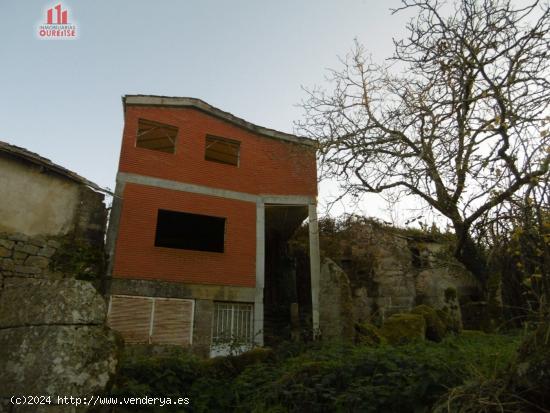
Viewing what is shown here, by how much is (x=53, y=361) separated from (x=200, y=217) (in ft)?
33.4

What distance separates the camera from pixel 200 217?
14453mm

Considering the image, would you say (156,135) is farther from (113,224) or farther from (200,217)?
(113,224)

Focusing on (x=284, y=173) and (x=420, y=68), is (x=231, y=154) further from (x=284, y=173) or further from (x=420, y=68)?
(x=420, y=68)

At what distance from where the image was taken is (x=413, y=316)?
10.9 meters

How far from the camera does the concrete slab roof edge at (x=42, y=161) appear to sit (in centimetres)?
1110

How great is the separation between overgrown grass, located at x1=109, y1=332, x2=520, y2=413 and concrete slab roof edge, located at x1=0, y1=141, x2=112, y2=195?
7188mm

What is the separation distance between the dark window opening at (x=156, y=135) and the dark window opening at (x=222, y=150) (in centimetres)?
130

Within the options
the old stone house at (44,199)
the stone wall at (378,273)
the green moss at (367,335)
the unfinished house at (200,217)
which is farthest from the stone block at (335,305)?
the old stone house at (44,199)

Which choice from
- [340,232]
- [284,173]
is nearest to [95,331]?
[284,173]

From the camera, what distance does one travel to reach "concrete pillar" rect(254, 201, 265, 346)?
41.0 ft

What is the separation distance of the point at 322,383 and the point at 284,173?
10455 millimetres

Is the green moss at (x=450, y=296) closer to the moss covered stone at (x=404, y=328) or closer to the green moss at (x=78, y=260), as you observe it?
the moss covered stone at (x=404, y=328)

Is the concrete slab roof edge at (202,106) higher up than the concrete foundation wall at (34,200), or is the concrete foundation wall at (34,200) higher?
the concrete slab roof edge at (202,106)

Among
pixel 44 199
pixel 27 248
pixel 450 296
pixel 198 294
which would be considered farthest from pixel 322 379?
pixel 450 296
